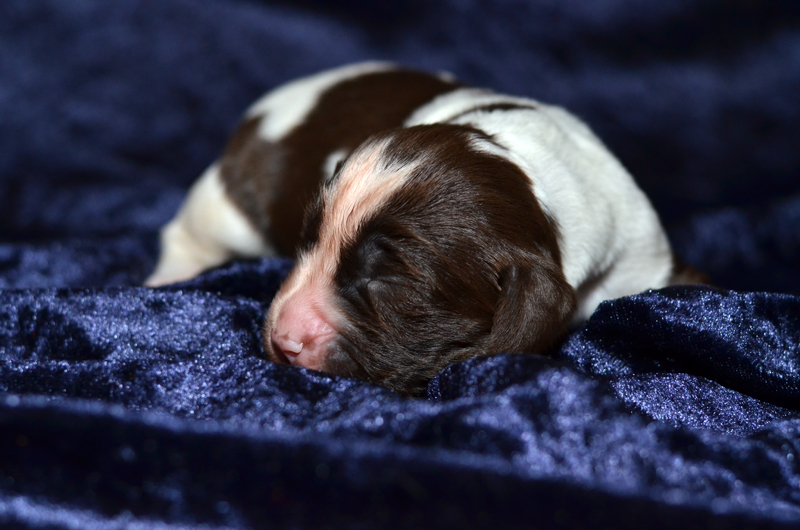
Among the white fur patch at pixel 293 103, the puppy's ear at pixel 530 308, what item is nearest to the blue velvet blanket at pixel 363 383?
the puppy's ear at pixel 530 308

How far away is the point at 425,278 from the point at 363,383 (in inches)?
12.7

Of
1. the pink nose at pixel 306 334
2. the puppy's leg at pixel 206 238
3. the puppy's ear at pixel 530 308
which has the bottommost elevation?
the puppy's leg at pixel 206 238

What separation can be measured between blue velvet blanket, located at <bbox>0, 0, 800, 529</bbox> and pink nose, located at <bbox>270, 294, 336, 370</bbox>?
123 mm

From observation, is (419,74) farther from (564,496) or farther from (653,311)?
(564,496)

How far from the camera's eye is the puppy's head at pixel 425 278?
81.1 inches

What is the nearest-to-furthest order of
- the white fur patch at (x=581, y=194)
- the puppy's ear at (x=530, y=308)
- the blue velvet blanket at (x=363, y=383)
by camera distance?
the blue velvet blanket at (x=363, y=383)
the puppy's ear at (x=530, y=308)
the white fur patch at (x=581, y=194)

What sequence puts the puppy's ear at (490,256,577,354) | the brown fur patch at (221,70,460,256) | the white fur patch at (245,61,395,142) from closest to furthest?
the puppy's ear at (490,256,577,354)
the brown fur patch at (221,70,460,256)
the white fur patch at (245,61,395,142)

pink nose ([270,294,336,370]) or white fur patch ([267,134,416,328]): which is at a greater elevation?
white fur patch ([267,134,416,328])

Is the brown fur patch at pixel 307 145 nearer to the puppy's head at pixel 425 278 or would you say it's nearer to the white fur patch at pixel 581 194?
the white fur patch at pixel 581 194

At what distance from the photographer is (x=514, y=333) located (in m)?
2.01

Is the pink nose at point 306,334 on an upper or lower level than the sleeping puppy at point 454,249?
lower

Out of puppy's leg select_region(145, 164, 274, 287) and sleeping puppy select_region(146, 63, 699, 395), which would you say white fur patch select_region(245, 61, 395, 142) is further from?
sleeping puppy select_region(146, 63, 699, 395)

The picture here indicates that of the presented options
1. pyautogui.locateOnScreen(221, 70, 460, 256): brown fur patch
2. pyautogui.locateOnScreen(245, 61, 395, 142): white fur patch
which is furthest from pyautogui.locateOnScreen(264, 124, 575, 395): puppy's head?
pyautogui.locateOnScreen(245, 61, 395, 142): white fur patch

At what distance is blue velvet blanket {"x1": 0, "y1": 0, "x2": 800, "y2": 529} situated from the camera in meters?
1.51
